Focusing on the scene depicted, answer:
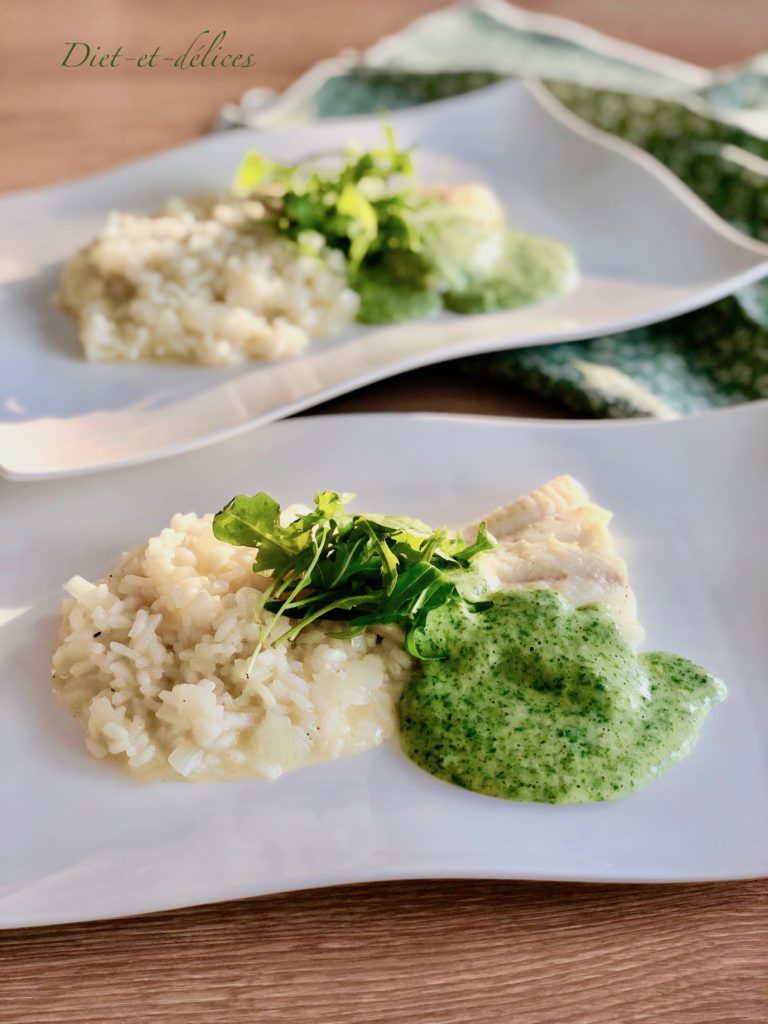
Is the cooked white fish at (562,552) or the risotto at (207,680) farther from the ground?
the risotto at (207,680)

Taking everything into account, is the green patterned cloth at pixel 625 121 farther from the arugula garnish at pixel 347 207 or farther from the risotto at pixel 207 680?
the risotto at pixel 207 680

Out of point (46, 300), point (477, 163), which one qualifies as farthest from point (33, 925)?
point (477, 163)

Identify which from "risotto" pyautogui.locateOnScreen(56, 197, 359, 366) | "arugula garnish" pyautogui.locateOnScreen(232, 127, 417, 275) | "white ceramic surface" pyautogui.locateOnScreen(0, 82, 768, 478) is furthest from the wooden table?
"arugula garnish" pyautogui.locateOnScreen(232, 127, 417, 275)

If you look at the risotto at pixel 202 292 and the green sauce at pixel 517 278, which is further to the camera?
the green sauce at pixel 517 278

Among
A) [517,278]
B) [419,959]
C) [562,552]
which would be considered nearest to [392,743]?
[419,959]

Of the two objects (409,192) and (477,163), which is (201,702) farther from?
(477,163)

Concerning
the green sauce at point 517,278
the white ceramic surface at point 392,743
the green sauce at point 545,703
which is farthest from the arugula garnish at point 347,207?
the green sauce at point 545,703
